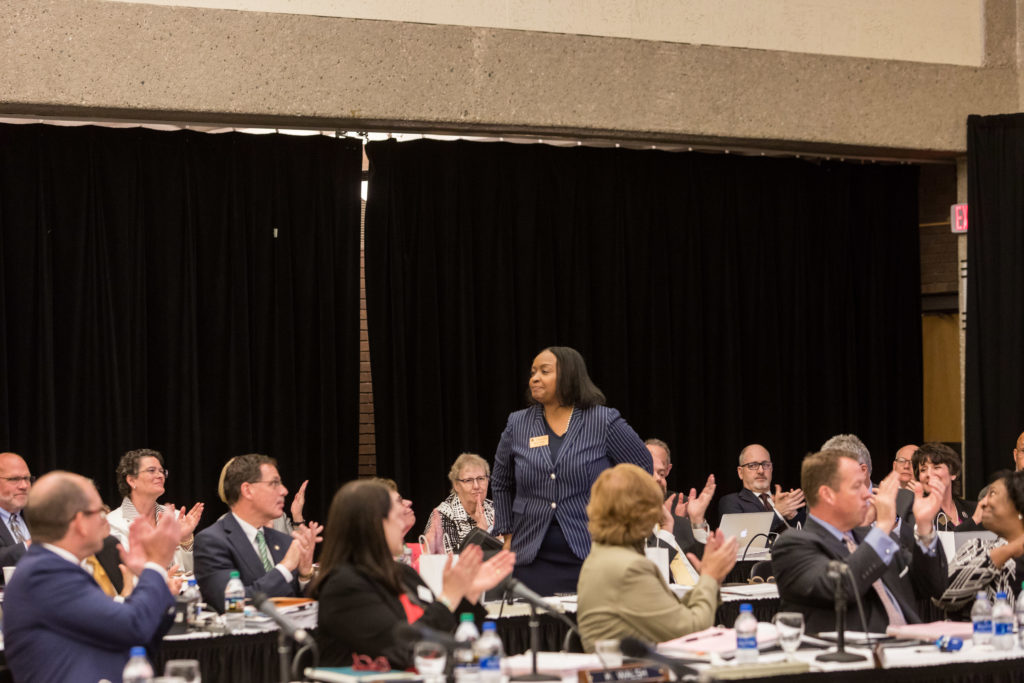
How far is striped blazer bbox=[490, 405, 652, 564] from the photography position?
5.38 m

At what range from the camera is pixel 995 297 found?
859 centimetres

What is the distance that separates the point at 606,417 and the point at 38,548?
8.63ft

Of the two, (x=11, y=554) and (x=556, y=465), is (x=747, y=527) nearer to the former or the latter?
(x=556, y=465)

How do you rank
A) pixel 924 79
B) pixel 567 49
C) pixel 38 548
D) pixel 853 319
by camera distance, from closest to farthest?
pixel 38 548, pixel 567 49, pixel 924 79, pixel 853 319

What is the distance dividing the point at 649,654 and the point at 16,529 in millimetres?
4295

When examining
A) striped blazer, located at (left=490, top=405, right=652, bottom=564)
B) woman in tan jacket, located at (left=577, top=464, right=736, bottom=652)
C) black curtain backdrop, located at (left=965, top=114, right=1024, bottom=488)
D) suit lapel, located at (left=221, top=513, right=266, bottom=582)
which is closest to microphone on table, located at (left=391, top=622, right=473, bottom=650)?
woman in tan jacket, located at (left=577, top=464, right=736, bottom=652)

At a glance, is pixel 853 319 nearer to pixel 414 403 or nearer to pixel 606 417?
pixel 414 403

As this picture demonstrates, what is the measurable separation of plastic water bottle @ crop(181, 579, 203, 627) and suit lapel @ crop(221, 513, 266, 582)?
0.19 meters

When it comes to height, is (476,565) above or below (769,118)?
below

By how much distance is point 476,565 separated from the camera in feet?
11.4

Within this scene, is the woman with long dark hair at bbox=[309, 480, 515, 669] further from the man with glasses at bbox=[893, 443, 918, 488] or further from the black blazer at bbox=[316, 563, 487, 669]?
the man with glasses at bbox=[893, 443, 918, 488]

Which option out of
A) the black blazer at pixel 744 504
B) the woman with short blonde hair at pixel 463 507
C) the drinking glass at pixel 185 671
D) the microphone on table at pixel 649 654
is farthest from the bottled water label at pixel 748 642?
the black blazer at pixel 744 504

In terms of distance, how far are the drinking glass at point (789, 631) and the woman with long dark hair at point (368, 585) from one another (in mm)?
795

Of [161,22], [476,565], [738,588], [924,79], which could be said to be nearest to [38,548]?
[476,565]
